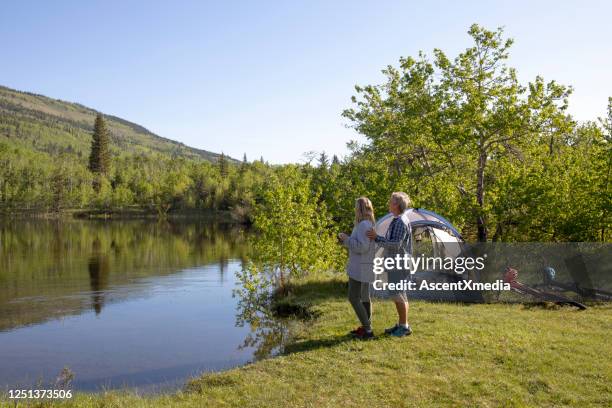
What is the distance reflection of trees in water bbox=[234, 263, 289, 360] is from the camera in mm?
13523

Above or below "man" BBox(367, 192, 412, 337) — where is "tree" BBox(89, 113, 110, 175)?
above

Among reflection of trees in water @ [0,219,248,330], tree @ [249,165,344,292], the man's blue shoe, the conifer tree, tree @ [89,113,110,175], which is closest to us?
the man's blue shoe

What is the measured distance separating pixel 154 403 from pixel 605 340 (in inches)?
326

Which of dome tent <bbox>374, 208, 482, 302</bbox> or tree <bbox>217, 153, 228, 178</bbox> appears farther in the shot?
tree <bbox>217, 153, 228, 178</bbox>

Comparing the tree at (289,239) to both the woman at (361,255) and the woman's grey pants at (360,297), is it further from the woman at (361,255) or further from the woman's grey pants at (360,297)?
the woman at (361,255)

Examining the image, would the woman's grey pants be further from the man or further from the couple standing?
the man

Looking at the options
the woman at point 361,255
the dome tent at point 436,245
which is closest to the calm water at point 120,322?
the woman at point 361,255

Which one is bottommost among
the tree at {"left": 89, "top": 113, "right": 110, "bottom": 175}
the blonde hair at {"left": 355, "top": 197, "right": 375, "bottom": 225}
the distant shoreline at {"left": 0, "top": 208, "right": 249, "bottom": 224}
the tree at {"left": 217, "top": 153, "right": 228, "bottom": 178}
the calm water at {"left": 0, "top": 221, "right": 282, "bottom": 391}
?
the calm water at {"left": 0, "top": 221, "right": 282, "bottom": 391}

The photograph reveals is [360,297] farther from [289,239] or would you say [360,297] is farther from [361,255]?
[289,239]

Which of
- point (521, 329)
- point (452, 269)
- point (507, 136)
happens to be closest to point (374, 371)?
point (521, 329)

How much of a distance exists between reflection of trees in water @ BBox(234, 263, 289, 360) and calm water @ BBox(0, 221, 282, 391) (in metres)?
0.08

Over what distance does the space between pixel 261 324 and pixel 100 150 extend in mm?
133355

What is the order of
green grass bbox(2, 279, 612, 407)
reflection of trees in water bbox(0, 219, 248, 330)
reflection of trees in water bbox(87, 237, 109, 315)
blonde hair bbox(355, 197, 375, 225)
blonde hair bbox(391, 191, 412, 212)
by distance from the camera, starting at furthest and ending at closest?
1. reflection of trees in water bbox(87, 237, 109, 315)
2. reflection of trees in water bbox(0, 219, 248, 330)
3. blonde hair bbox(355, 197, 375, 225)
4. blonde hair bbox(391, 191, 412, 212)
5. green grass bbox(2, 279, 612, 407)

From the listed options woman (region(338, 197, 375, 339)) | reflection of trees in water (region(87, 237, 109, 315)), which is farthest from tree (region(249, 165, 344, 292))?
woman (region(338, 197, 375, 339))
